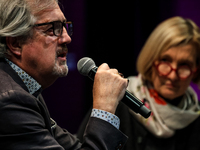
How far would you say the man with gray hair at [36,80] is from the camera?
3.30ft

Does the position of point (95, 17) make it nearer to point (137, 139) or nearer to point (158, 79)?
point (158, 79)

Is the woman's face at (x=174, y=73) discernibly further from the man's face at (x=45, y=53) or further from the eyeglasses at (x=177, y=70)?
the man's face at (x=45, y=53)

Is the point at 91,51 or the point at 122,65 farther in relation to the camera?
the point at 122,65

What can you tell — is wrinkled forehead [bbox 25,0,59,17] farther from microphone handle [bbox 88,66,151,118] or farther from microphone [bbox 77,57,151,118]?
microphone handle [bbox 88,66,151,118]

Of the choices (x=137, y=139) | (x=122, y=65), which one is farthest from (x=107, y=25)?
(x=137, y=139)

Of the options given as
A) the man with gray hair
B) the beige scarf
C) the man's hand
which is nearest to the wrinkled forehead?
the man with gray hair

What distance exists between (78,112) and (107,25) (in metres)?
0.87

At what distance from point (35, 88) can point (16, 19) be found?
11.8 inches

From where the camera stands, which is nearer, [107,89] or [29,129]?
[29,129]

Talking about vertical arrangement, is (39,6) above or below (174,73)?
above

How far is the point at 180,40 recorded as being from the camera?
2006 mm

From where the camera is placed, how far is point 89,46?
2.65 metres

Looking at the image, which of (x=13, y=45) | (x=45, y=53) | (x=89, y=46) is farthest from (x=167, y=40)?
(x=13, y=45)

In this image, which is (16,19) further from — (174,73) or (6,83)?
(174,73)
